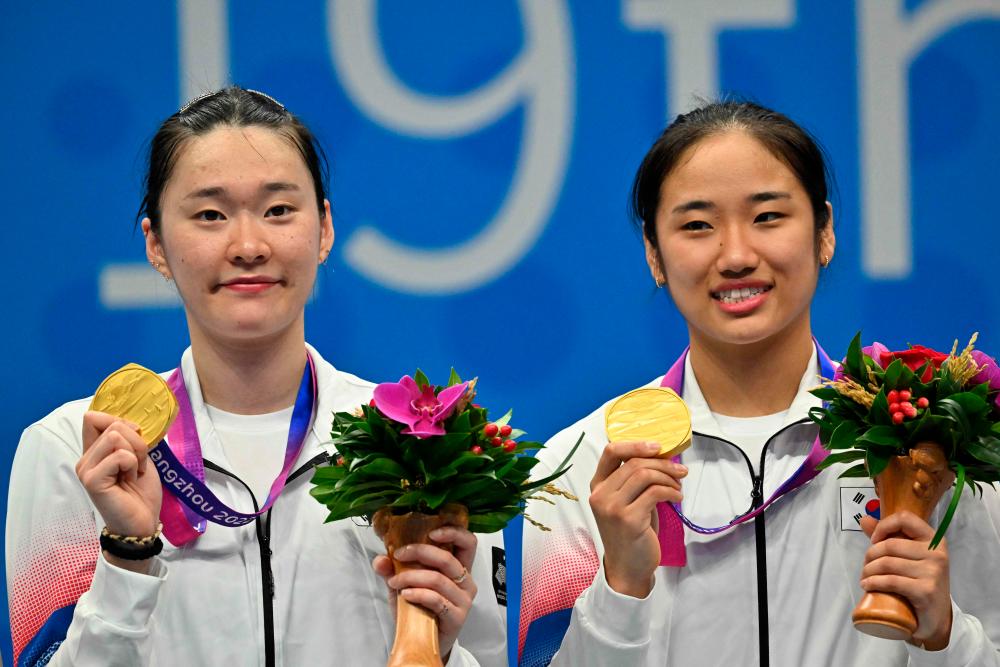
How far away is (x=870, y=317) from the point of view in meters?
3.83

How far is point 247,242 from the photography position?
8.99 ft

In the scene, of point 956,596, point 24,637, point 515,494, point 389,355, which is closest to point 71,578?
point 24,637

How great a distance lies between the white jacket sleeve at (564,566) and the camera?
2.63 metres

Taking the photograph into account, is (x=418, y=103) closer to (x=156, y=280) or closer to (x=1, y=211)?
(x=156, y=280)

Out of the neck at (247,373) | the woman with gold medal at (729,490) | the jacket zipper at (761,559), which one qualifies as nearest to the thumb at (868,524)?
the woman with gold medal at (729,490)

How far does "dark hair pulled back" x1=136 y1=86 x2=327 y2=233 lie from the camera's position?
9.40 feet

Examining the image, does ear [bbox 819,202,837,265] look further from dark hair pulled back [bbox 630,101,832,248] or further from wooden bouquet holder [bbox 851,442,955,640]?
wooden bouquet holder [bbox 851,442,955,640]

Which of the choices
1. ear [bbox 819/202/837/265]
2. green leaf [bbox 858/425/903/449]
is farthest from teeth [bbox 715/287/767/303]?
green leaf [bbox 858/425/903/449]

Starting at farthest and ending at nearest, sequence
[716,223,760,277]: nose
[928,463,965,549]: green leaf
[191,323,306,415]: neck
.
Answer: [191,323,306,415]: neck → [716,223,760,277]: nose → [928,463,965,549]: green leaf

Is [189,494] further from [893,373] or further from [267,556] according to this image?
[893,373]

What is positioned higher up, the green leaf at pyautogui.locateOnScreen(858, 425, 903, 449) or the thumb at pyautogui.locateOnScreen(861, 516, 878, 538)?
the green leaf at pyautogui.locateOnScreen(858, 425, 903, 449)

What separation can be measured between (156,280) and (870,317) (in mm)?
1929

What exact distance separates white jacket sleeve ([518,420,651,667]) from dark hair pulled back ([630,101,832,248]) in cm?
49

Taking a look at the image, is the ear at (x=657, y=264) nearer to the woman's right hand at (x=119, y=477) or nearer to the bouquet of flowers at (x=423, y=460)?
the bouquet of flowers at (x=423, y=460)
